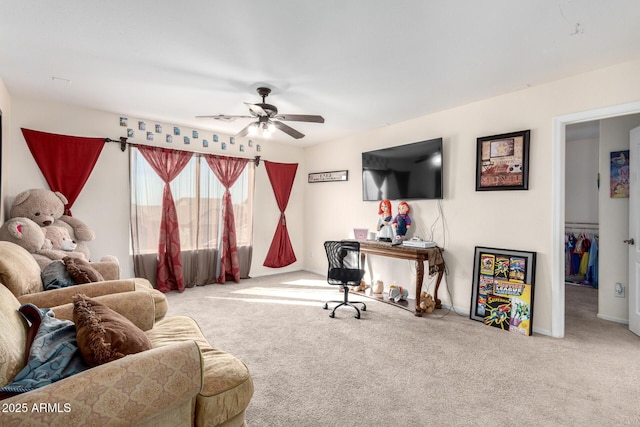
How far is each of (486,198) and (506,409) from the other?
2257mm

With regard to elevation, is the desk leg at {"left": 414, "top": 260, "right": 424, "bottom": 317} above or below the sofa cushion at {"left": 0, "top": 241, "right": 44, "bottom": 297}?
below

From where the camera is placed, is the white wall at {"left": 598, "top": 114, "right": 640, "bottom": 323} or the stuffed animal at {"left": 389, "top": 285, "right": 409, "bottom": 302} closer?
the white wall at {"left": 598, "top": 114, "right": 640, "bottom": 323}

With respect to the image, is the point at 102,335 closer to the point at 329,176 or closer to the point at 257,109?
the point at 257,109

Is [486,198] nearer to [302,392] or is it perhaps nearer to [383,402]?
[383,402]

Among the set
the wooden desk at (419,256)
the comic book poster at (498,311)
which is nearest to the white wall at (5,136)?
the wooden desk at (419,256)

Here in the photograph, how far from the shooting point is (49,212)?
3365 millimetres

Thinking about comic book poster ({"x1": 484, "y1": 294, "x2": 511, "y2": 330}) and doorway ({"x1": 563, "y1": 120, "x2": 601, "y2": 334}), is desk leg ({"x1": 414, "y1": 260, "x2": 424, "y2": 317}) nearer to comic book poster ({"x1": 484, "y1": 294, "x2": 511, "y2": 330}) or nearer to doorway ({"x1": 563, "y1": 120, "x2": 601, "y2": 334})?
comic book poster ({"x1": 484, "y1": 294, "x2": 511, "y2": 330})

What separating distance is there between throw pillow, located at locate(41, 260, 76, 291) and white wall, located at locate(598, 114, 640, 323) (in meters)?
5.27

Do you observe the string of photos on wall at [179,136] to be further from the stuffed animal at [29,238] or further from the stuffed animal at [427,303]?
the stuffed animal at [427,303]

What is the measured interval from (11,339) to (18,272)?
3.23ft

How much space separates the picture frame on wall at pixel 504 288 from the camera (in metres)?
3.08

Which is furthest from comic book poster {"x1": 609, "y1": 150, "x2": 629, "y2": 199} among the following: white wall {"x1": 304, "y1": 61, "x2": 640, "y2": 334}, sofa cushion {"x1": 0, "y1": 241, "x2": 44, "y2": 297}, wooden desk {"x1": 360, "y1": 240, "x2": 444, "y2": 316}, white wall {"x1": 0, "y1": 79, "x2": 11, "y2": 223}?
white wall {"x1": 0, "y1": 79, "x2": 11, "y2": 223}

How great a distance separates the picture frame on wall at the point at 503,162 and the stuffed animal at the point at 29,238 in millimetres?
4538

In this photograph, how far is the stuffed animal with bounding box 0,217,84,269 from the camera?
2.80m
